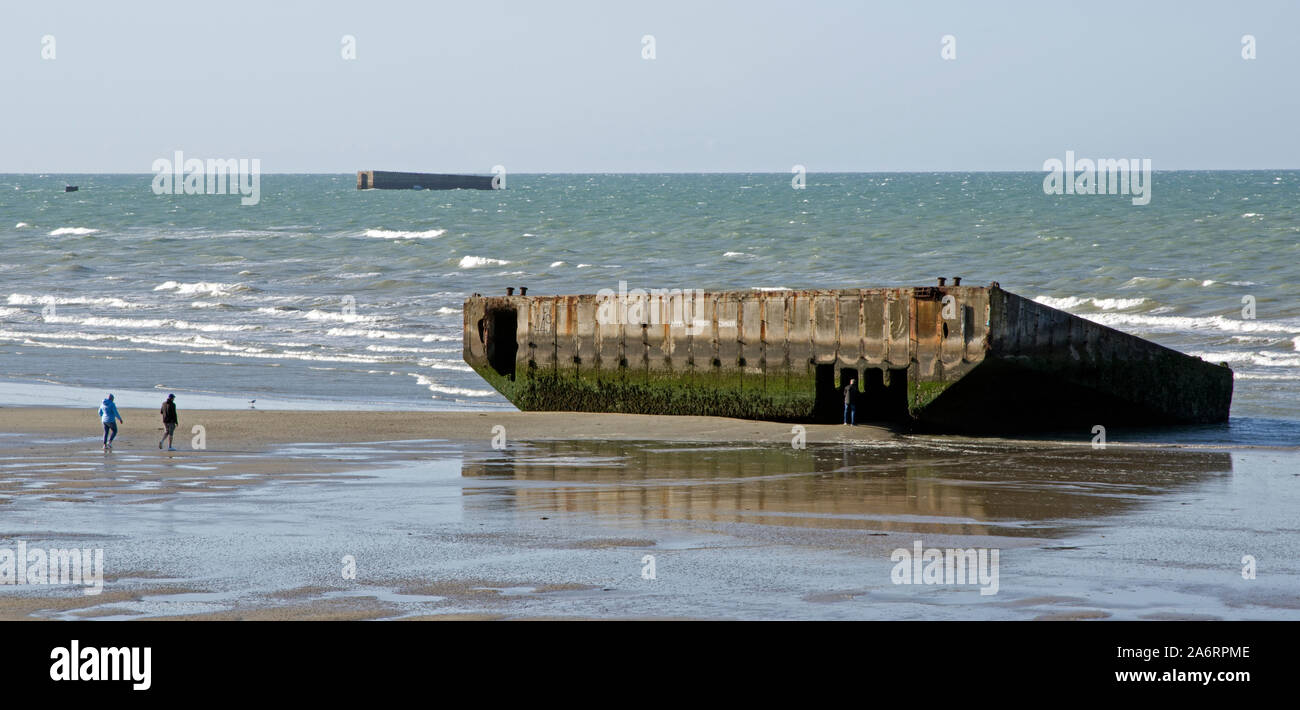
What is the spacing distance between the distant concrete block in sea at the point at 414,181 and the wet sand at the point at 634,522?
15589cm

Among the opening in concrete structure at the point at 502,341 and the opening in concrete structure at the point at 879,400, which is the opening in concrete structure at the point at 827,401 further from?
the opening in concrete structure at the point at 502,341

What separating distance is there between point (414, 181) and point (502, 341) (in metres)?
157

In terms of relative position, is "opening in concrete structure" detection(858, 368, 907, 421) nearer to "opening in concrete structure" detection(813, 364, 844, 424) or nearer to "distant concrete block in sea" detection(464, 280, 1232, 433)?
"distant concrete block in sea" detection(464, 280, 1232, 433)

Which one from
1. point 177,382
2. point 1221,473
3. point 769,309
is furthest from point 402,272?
point 1221,473

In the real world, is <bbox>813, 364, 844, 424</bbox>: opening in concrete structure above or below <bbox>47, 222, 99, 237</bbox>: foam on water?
below

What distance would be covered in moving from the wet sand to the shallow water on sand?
4 cm

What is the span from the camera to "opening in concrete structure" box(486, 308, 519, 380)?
81.1 ft

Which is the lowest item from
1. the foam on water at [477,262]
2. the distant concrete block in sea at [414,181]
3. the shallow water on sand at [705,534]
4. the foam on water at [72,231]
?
the shallow water on sand at [705,534]

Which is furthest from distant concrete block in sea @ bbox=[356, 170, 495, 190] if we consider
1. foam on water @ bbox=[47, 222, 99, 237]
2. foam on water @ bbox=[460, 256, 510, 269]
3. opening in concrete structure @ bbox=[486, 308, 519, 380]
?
opening in concrete structure @ bbox=[486, 308, 519, 380]

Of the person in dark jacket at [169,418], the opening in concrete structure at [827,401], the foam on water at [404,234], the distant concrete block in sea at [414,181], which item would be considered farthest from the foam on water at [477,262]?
the distant concrete block in sea at [414,181]

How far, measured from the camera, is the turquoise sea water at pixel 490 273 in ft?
104
